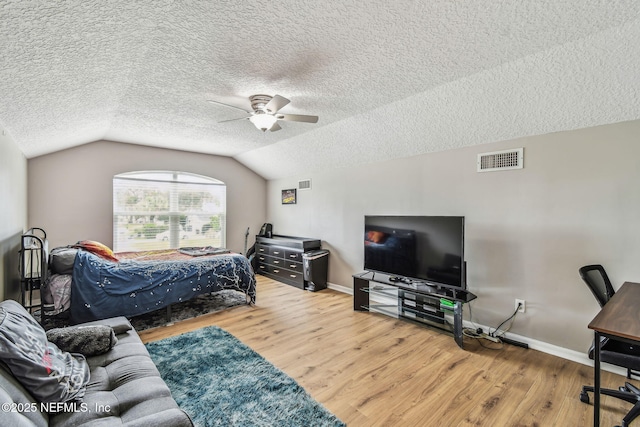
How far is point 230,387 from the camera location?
220cm

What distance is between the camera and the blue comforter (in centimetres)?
308

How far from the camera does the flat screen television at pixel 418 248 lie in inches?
120

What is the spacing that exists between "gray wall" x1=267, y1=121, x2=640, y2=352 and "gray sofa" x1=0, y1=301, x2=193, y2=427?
124 inches

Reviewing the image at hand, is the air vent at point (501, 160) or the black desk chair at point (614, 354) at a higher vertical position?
the air vent at point (501, 160)

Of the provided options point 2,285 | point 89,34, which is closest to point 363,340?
point 89,34

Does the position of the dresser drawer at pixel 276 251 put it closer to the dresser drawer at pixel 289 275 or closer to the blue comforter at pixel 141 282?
the dresser drawer at pixel 289 275

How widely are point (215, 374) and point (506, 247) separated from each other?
3058 mm

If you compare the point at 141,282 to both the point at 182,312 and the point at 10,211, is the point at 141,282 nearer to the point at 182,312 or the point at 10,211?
the point at 182,312

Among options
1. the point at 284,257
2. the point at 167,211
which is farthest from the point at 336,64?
the point at 167,211

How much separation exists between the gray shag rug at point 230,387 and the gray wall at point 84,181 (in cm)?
286

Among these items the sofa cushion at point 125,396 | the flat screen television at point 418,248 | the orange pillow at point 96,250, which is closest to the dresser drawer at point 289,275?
the flat screen television at point 418,248

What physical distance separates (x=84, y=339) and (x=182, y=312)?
196 centimetres

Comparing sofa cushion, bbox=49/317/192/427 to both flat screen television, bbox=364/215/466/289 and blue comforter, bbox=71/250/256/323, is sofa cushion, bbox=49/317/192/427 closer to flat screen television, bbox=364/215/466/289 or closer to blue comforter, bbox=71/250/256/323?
blue comforter, bbox=71/250/256/323

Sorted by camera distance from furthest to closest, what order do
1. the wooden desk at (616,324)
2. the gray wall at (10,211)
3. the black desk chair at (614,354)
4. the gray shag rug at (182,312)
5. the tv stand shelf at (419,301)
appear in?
the gray shag rug at (182,312), the tv stand shelf at (419,301), the gray wall at (10,211), the black desk chair at (614,354), the wooden desk at (616,324)
